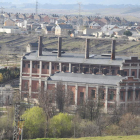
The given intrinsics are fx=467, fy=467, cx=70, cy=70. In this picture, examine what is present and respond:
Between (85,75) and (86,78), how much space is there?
1000 millimetres

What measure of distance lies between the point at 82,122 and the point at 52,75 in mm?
10696

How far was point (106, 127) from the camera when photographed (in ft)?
102

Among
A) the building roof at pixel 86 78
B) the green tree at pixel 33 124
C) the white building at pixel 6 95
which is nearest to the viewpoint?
the green tree at pixel 33 124

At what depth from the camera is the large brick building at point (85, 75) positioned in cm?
3800

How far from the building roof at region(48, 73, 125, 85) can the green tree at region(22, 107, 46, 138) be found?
904 cm

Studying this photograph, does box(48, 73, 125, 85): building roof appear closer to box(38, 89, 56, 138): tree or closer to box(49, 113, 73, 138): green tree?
box(38, 89, 56, 138): tree

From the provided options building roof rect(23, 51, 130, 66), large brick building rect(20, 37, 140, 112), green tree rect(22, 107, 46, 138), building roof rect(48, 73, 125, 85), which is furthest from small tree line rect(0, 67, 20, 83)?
green tree rect(22, 107, 46, 138)

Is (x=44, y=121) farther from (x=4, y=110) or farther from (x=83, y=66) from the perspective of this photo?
(x=83, y=66)

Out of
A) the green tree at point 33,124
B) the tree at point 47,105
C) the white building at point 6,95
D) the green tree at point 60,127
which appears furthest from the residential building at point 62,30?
the green tree at point 60,127

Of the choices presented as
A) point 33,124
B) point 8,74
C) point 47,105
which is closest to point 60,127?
point 33,124

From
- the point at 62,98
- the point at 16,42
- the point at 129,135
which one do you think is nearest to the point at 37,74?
the point at 62,98

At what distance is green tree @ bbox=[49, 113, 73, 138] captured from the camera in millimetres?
29938

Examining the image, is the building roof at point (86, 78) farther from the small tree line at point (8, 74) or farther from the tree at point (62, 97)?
the small tree line at point (8, 74)

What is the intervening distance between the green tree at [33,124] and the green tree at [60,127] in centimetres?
60
